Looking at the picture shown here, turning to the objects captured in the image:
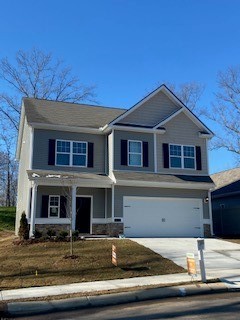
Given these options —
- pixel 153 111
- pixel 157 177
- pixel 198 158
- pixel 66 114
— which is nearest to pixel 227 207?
pixel 198 158

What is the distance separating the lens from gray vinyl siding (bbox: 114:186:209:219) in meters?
21.2

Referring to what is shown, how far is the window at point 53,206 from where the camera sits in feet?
68.2

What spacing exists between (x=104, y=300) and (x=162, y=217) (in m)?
13.1

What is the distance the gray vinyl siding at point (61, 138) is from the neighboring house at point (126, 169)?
0.06m

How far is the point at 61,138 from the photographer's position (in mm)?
22125

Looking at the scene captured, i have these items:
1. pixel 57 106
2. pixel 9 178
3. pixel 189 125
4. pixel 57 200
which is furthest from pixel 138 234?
pixel 9 178

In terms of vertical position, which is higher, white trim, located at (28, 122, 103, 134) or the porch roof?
white trim, located at (28, 122, 103, 134)

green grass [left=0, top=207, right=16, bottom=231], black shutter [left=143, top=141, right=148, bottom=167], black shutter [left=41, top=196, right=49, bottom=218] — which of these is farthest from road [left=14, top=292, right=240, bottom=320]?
green grass [left=0, top=207, right=16, bottom=231]

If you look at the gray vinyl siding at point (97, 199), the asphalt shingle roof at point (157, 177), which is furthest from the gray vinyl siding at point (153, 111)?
the gray vinyl siding at point (97, 199)

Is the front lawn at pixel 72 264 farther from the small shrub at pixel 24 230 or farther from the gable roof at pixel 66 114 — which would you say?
the gable roof at pixel 66 114

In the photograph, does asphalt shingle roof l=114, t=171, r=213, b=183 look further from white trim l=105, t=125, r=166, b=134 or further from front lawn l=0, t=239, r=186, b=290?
front lawn l=0, t=239, r=186, b=290

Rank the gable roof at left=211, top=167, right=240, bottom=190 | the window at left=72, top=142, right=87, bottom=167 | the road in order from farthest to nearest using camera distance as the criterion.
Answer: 1. the gable roof at left=211, top=167, right=240, bottom=190
2. the window at left=72, top=142, right=87, bottom=167
3. the road

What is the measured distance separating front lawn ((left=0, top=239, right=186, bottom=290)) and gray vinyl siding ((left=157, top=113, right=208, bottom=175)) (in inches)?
308

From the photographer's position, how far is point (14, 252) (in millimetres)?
15594
